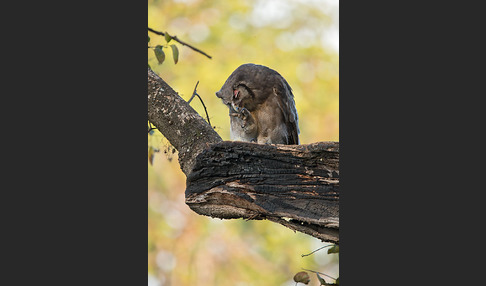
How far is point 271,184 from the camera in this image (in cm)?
347

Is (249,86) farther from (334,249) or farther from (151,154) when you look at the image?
(334,249)

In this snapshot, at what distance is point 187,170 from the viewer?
12.9 feet

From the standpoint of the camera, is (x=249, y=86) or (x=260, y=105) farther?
(x=260, y=105)

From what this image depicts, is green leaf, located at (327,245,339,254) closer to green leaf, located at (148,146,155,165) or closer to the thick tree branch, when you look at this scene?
the thick tree branch

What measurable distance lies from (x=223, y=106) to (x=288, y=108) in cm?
55

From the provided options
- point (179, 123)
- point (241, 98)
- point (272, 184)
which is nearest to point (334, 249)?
point (272, 184)

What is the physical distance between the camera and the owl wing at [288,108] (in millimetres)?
4598

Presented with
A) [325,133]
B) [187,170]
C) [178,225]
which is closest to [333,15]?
[325,133]

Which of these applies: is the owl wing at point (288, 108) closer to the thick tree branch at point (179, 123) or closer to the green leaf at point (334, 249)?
the thick tree branch at point (179, 123)

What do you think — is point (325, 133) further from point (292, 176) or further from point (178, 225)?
point (178, 225)

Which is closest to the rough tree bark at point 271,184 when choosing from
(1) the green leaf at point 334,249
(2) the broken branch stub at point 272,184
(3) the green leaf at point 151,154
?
(2) the broken branch stub at point 272,184

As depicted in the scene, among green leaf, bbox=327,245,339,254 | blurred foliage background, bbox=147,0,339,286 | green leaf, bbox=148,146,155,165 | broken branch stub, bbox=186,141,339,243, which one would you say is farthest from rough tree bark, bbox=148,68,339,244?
green leaf, bbox=148,146,155,165

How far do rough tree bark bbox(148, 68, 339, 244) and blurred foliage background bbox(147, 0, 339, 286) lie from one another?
25 cm

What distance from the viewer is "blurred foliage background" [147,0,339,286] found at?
363cm
